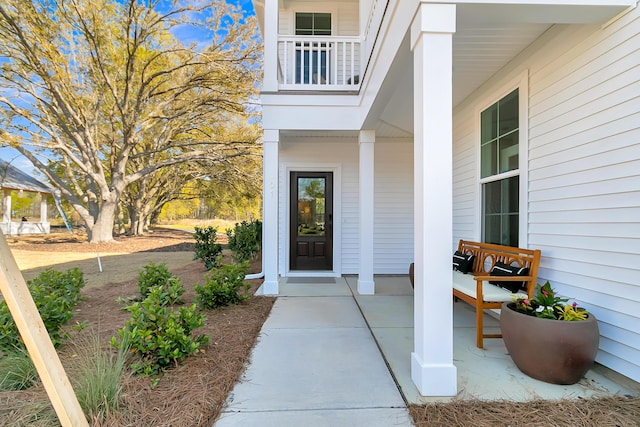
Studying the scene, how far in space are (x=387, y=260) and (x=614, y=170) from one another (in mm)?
4298

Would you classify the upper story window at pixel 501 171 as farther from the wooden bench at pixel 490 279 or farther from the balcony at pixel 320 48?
the balcony at pixel 320 48

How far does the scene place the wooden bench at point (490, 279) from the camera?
283 cm

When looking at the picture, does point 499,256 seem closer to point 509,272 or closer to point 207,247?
point 509,272

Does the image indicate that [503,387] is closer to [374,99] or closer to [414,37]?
[414,37]

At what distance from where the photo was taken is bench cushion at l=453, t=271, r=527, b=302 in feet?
9.35

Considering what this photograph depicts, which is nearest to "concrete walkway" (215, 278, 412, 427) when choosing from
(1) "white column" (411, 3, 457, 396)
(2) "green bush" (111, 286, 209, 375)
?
(1) "white column" (411, 3, 457, 396)

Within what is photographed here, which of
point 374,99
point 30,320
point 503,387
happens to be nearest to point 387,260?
point 374,99

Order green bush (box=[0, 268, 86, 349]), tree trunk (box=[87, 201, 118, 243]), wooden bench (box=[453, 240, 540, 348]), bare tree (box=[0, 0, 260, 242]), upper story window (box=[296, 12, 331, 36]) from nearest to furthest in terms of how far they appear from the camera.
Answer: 1. green bush (box=[0, 268, 86, 349])
2. wooden bench (box=[453, 240, 540, 348])
3. upper story window (box=[296, 12, 331, 36])
4. bare tree (box=[0, 0, 260, 242])
5. tree trunk (box=[87, 201, 118, 243])

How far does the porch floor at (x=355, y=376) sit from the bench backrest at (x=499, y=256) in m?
0.62

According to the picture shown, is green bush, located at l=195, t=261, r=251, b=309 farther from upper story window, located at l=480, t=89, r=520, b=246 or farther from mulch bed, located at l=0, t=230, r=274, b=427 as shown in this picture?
upper story window, located at l=480, t=89, r=520, b=246

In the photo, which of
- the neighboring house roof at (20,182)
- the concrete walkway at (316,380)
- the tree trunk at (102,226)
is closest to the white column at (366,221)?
the concrete walkway at (316,380)

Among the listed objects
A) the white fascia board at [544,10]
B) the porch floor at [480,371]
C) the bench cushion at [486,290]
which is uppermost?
the white fascia board at [544,10]

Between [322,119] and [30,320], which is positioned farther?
[322,119]

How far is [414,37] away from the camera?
2.22m
